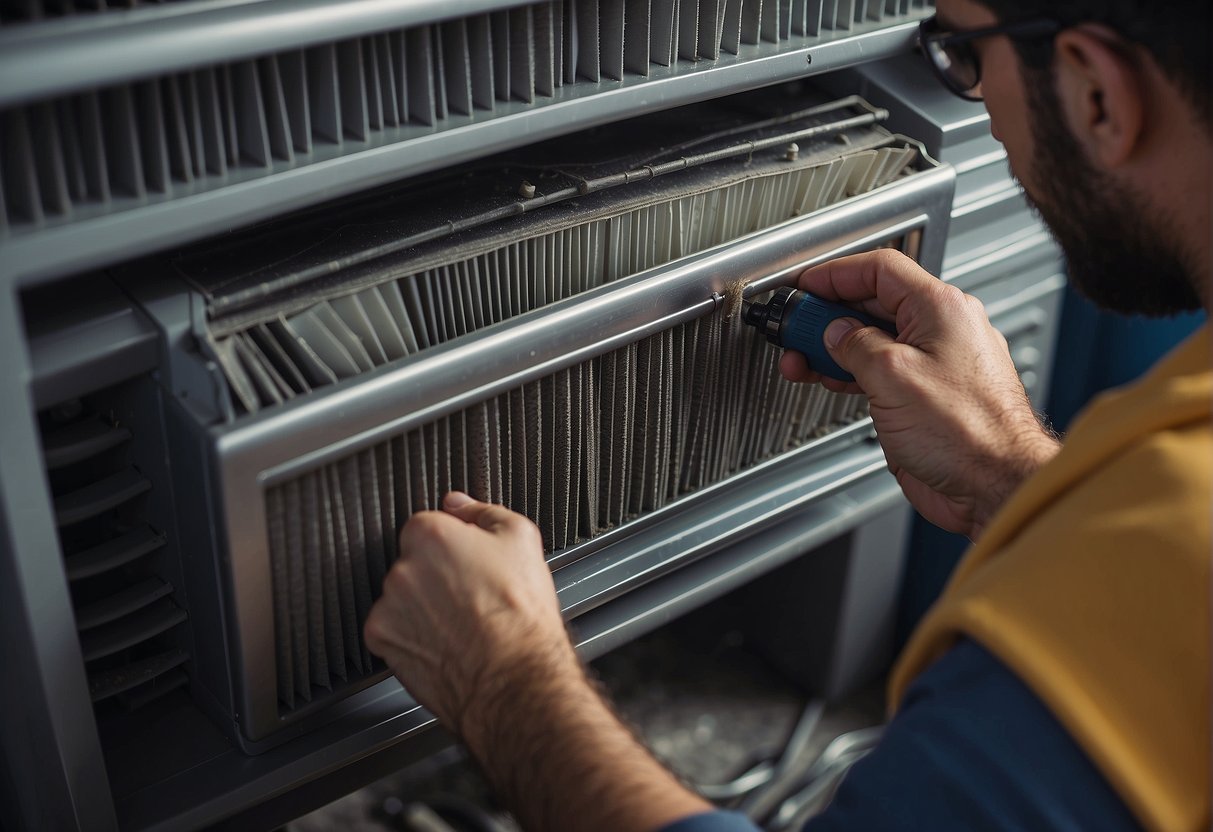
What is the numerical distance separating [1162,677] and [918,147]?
1.65 ft

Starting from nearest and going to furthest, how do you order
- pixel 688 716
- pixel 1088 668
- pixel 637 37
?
pixel 1088 668, pixel 637 37, pixel 688 716

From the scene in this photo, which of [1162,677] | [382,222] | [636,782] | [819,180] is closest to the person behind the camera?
[1162,677]

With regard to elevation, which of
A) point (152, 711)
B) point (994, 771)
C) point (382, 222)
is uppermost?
point (382, 222)

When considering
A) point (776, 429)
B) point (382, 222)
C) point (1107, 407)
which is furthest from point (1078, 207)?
point (382, 222)

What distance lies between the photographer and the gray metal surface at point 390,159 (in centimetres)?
53

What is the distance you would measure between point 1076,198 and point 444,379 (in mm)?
391

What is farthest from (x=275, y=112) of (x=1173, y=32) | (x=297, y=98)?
(x=1173, y=32)

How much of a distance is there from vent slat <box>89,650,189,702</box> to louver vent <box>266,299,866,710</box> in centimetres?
7

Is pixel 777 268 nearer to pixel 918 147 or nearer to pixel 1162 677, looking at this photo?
pixel 918 147

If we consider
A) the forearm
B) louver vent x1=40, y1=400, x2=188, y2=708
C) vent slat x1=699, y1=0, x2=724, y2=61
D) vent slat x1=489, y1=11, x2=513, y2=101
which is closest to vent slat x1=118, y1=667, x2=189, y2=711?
louver vent x1=40, y1=400, x2=188, y2=708

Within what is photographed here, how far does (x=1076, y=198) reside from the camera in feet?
2.30

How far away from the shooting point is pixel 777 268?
800mm

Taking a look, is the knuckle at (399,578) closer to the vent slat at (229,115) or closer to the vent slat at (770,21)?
the vent slat at (229,115)

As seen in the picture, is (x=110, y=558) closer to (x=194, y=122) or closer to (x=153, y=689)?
(x=153, y=689)
